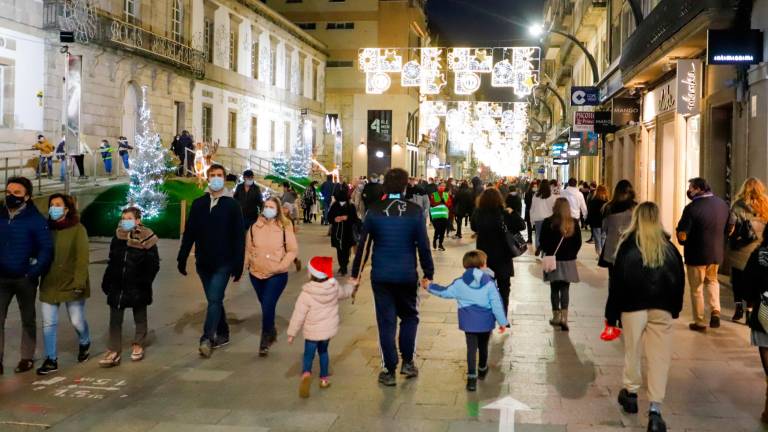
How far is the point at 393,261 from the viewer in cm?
685

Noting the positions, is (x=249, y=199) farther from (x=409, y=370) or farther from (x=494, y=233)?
(x=409, y=370)

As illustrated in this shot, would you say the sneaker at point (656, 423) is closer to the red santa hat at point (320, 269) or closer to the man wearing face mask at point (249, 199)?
the red santa hat at point (320, 269)

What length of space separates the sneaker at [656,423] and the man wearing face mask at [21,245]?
211 inches

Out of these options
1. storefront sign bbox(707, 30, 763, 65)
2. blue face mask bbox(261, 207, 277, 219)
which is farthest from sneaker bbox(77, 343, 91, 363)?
storefront sign bbox(707, 30, 763, 65)

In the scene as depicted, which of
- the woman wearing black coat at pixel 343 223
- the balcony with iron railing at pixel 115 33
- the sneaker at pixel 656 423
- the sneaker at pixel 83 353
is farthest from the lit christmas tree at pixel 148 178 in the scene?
the sneaker at pixel 656 423

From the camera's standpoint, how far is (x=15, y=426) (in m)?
5.89

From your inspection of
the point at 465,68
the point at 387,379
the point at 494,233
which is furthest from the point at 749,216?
the point at 465,68

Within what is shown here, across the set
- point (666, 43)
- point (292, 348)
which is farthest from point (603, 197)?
point (292, 348)

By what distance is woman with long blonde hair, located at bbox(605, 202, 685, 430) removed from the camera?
5.88m

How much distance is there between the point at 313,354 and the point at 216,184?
2.39m

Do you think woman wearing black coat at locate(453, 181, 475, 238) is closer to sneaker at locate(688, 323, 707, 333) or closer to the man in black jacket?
sneaker at locate(688, 323, 707, 333)

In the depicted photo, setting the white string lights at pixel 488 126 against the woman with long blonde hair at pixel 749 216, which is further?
the white string lights at pixel 488 126

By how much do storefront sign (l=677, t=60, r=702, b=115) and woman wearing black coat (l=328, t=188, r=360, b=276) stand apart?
A: 6.71 meters

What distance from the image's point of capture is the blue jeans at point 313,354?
667 cm
